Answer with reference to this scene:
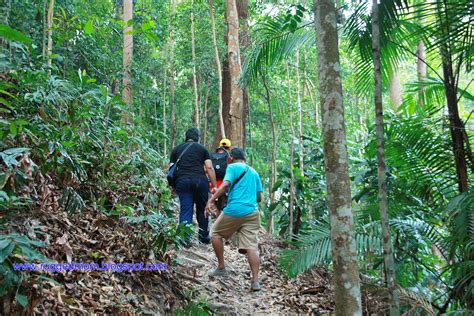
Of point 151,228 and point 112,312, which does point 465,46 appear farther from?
point 112,312

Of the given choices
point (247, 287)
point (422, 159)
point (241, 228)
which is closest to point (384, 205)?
point (422, 159)

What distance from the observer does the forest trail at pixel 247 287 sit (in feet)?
15.7

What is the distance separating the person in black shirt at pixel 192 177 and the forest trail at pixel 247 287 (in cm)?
61

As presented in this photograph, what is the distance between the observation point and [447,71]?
4523 millimetres

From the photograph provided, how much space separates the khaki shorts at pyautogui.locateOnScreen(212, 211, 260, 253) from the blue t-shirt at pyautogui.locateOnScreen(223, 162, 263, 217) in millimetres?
73

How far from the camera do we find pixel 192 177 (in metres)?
5.82

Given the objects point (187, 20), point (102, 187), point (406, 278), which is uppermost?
point (187, 20)

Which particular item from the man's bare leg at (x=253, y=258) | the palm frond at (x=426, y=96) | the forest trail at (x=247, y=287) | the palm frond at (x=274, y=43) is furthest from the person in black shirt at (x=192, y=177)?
the palm frond at (x=426, y=96)

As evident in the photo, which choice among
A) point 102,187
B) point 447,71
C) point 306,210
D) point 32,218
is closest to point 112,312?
point 32,218

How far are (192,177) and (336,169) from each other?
296 cm

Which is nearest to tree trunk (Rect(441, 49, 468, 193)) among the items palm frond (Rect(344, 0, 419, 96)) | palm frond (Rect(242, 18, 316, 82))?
palm frond (Rect(344, 0, 419, 96))

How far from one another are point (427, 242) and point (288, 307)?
1807 mm

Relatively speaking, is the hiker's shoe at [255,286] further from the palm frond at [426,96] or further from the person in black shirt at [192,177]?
the palm frond at [426,96]

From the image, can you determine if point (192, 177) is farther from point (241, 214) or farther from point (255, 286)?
point (255, 286)
